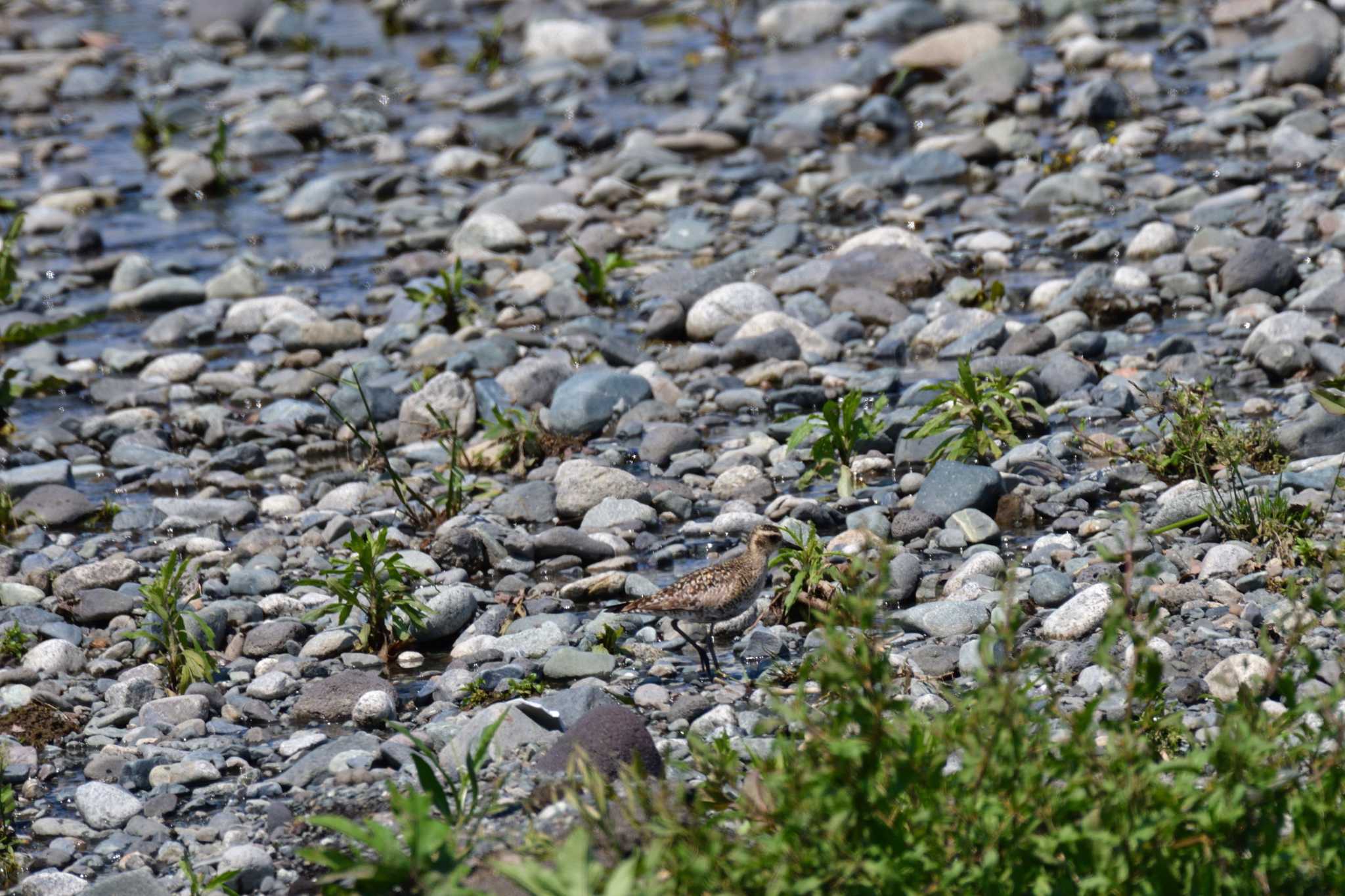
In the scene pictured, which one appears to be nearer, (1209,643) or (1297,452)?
(1209,643)

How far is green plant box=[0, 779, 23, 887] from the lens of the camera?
18.4 feet

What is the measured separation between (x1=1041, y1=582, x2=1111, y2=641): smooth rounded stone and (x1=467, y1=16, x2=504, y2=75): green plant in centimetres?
1768

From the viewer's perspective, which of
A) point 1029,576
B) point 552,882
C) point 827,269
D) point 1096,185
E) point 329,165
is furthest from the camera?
point 329,165

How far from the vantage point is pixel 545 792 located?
4.78 meters

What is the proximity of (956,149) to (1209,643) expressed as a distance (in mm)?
9723

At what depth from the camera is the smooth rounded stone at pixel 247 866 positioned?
211 inches

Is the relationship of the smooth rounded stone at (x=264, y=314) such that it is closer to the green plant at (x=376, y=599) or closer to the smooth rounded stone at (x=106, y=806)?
the green plant at (x=376, y=599)

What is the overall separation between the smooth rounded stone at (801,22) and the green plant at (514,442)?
1391 cm

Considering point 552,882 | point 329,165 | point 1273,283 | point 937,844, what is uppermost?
point 552,882

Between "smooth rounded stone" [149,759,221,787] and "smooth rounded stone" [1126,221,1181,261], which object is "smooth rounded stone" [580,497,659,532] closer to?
"smooth rounded stone" [149,759,221,787]

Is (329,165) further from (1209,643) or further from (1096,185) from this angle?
(1209,643)

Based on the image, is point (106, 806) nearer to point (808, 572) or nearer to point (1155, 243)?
point (808, 572)

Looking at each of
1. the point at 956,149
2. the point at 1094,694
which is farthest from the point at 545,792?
the point at 956,149

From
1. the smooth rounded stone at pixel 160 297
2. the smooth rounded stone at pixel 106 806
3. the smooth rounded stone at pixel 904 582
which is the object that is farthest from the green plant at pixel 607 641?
the smooth rounded stone at pixel 160 297
